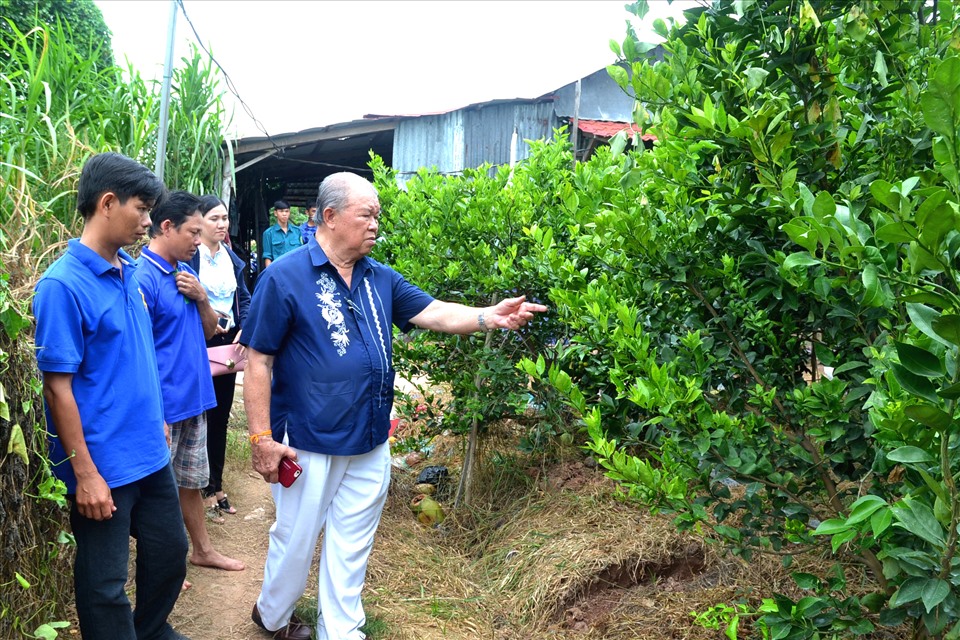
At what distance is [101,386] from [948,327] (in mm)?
2514

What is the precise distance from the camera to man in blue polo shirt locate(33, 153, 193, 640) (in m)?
2.59

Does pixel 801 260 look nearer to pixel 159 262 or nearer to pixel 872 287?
pixel 872 287

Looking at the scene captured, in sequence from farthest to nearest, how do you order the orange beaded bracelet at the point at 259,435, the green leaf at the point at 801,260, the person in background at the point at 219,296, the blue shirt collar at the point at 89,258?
the person in background at the point at 219,296
the orange beaded bracelet at the point at 259,435
the blue shirt collar at the point at 89,258
the green leaf at the point at 801,260

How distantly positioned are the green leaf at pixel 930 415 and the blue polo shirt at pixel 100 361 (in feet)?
7.81

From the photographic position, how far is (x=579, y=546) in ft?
13.1

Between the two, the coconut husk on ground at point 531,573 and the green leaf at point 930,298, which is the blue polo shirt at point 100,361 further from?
the green leaf at point 930,298

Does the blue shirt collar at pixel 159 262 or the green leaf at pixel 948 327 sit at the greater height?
the green leaf at pixel 948 327

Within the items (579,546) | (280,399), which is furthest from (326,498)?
(579,546)

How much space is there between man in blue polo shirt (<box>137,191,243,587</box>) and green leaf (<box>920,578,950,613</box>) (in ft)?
10.4

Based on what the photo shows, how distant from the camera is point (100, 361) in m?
2.75

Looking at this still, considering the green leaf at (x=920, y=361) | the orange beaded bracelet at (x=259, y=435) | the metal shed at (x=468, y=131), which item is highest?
the metal shed at (x=468, y=131)

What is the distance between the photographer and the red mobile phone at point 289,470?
3330 mm

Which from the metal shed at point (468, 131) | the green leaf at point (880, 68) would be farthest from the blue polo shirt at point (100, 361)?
the metal shed at point (468, 131)

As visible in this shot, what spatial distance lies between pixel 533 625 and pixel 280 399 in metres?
1.53
